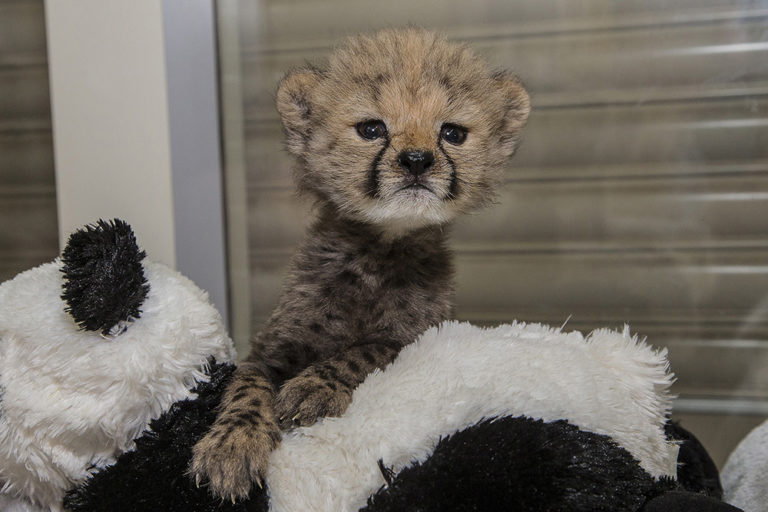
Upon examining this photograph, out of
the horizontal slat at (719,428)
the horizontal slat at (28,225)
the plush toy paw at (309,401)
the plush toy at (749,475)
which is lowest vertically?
the horizontal slat at (719,428)

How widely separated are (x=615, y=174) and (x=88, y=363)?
1.35 m

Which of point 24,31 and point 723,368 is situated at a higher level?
point 24,31

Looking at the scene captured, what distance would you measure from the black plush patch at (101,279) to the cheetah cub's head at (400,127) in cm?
31

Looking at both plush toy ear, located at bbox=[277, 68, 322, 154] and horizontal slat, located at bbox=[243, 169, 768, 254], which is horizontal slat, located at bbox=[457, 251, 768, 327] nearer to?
horizontal slat, located at bbox=[243, 169, 768, 254]

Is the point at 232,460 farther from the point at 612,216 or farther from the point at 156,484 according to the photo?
the point at 612,216

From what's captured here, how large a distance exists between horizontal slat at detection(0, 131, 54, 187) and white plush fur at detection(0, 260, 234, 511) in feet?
2.98

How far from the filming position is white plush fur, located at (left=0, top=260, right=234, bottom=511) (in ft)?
2.59

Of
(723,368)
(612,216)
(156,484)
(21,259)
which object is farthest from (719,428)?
(21,259)

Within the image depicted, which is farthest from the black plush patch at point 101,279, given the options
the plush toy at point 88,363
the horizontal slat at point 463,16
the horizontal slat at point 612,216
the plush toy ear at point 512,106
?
the horizontal slat at point 463,16

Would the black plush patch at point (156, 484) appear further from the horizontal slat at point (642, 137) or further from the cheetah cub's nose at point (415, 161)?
the horizontal slat at point (642, 137)

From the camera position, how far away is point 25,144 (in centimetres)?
167

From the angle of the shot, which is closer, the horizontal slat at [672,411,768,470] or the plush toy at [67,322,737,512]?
the plush toy at [67,322,737,512]

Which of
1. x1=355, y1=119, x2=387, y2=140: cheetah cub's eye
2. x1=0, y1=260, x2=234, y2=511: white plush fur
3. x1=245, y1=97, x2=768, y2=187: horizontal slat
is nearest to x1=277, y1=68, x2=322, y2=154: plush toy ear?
x1=355, y1=119, x2=387, y2=140: cheetah cub's eye

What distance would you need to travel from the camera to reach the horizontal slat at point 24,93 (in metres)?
1.63
